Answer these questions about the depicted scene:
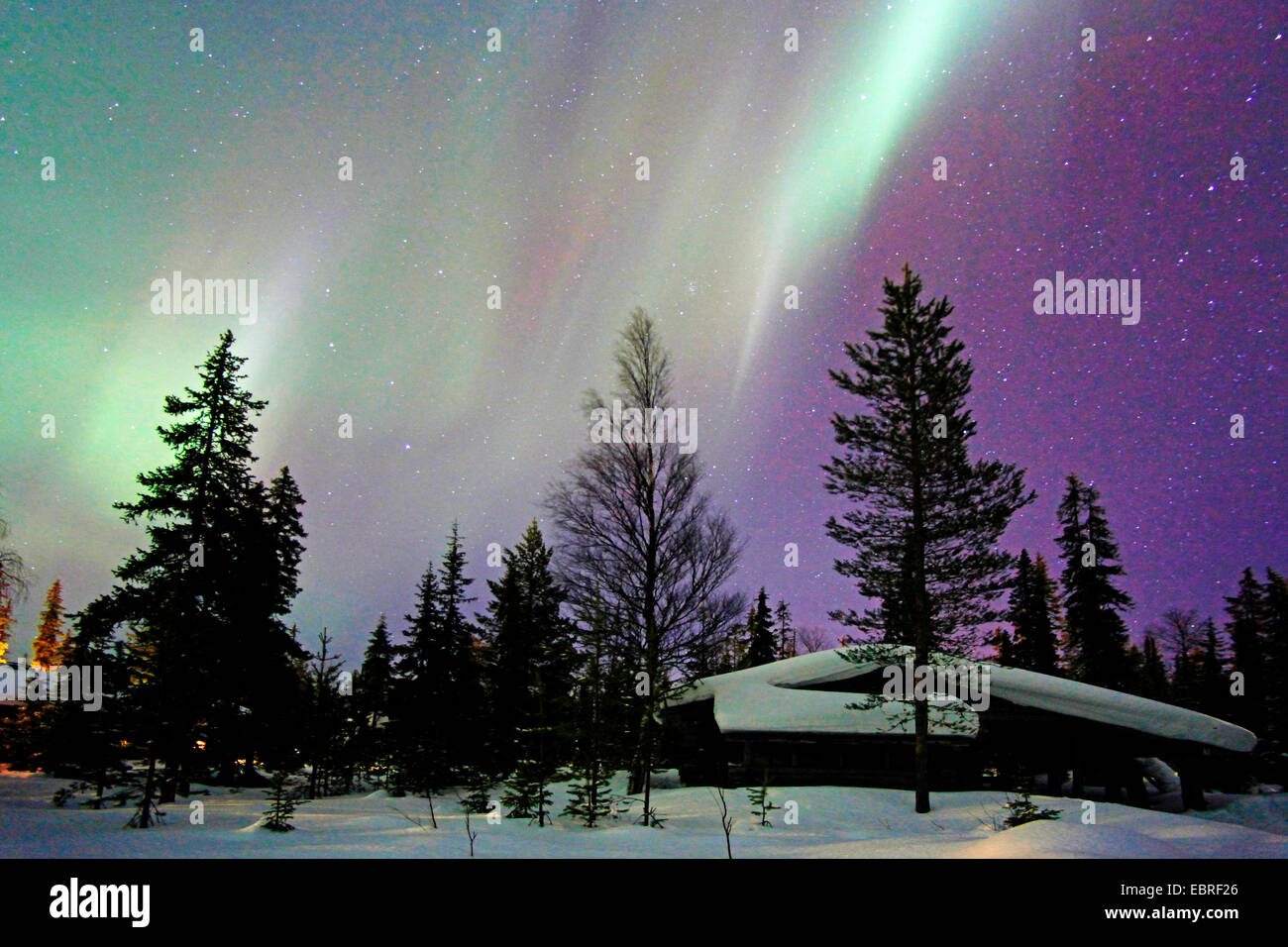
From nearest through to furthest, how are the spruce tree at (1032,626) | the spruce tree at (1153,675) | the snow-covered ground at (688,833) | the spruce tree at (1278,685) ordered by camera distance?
the snow-covered ground at (688,833), the spruce tree at (1278,685), the spruce tree at (1032,626), the spruce tree at (1153,675)

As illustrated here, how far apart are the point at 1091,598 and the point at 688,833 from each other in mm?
32668

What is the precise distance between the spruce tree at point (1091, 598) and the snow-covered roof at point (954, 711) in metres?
13.8

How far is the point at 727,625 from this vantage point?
67.6ft

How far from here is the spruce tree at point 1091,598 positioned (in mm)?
34312

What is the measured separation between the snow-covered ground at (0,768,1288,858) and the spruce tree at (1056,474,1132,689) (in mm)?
13255

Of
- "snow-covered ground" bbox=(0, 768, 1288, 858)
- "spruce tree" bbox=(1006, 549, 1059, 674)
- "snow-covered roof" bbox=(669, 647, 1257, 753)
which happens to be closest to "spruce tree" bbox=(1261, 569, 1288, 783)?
"spruce tree" bbox=(1006, 549, 1059, 674)

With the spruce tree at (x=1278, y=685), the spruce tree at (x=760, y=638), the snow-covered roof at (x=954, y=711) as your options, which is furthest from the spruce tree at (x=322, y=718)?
the spruce tree at (x=1278, y=685)

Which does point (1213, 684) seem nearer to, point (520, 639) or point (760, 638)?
point (760, 638)

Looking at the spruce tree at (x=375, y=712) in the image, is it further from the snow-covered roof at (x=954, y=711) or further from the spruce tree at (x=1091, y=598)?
the spruce tree at (x=1091, y=598)

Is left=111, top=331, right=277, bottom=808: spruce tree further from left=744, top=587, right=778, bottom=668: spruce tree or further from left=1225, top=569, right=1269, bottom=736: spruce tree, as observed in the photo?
left=1225, top=569, right=1269, bottom=736: spruce tree
